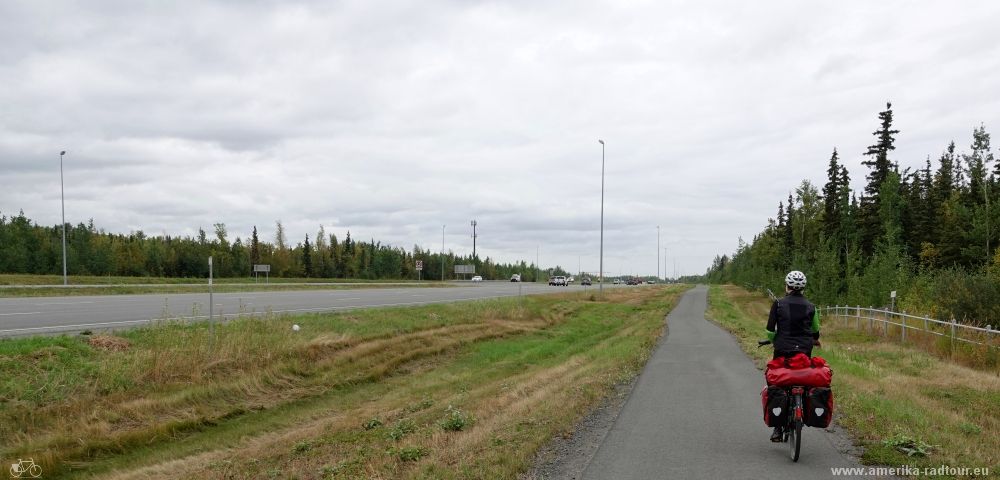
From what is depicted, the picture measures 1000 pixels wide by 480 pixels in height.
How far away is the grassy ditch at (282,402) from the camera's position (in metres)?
8.69

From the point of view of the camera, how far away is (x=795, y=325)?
7363mm

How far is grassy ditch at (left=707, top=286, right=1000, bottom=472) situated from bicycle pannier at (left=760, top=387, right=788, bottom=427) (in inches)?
36.5

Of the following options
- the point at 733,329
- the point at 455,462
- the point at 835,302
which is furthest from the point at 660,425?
the point at 835,302

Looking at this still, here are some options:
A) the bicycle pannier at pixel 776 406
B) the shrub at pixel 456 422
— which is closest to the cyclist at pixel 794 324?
the bicycle pannier at pixel 776 406

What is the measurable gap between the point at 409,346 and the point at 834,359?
40.6 feet

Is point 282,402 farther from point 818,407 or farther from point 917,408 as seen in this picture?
point 917,408

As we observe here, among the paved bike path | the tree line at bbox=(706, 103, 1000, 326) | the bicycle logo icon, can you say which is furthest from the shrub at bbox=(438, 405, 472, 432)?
the tree line at bbox=(706, 103, 1000, 326)

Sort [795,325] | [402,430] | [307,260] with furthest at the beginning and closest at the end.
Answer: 1. [307,260]
2. [402,430]
3. [795,325]

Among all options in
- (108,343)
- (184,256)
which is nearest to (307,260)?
(184,256)

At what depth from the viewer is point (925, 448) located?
716 cm

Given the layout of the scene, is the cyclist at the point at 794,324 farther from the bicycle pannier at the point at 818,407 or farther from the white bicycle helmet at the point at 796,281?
the bicycle pannier at the point at 818,407

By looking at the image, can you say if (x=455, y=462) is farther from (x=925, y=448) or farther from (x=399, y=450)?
(x=925, y=448)

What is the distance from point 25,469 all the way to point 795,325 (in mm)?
10718

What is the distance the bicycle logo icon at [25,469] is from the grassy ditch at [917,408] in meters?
11.1
